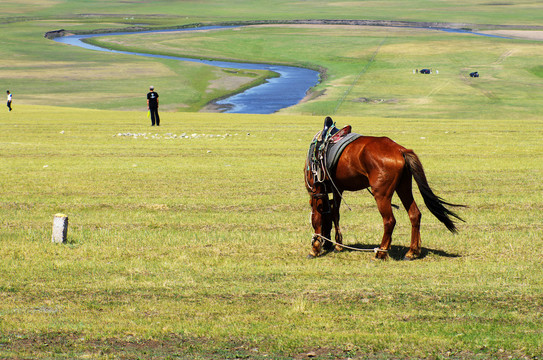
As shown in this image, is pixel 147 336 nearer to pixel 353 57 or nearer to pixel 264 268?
pixel 264 268

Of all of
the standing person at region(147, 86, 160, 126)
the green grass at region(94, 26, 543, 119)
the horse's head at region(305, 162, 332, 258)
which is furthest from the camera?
the green grass at region(94, 26, 543, 119)

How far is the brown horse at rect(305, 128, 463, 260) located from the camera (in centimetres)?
1305

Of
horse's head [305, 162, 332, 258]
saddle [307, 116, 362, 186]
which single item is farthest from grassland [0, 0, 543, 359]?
saddle [307, 116, 362, 186]

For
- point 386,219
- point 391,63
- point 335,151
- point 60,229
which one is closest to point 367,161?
point 335,151

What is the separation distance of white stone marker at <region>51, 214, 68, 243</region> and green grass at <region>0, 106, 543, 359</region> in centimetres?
31

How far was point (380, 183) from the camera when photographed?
Result: 13.1m

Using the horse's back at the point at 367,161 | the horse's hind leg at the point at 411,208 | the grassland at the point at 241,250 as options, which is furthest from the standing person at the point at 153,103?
the horse's hind leg at the point at 411,208

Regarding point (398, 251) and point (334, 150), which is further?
point (398, 251)

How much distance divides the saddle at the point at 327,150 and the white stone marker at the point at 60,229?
5.36 meters

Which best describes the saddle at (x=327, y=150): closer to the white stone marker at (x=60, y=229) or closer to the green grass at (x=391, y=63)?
the white stone marker at (x=60, y=229)

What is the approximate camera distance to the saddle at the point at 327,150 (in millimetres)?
13797

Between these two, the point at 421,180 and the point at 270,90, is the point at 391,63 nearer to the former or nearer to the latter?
the point at 270,90

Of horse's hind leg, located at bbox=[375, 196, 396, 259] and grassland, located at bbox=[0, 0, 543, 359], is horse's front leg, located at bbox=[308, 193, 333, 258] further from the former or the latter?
horse's hind leg, located at bbox=[375, 196, 396, 259]

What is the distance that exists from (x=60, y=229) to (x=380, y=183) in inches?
270
